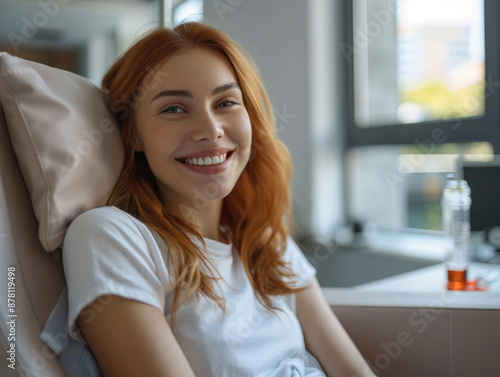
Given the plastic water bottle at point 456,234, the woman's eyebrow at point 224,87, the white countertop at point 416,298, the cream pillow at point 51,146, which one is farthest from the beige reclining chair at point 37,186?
the plastic water bottle at point 456,234

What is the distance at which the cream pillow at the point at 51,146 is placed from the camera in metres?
0.84

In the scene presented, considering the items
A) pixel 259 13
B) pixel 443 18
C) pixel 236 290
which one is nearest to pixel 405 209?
→ pixel 443 18

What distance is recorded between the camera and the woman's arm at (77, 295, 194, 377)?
752mm

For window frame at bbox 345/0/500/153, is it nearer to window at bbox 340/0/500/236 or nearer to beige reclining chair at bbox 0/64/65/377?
window at bbox 340/0/500/236

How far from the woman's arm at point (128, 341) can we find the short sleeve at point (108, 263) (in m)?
0.01

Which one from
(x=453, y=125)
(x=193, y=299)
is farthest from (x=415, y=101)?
(x=193, y=299)

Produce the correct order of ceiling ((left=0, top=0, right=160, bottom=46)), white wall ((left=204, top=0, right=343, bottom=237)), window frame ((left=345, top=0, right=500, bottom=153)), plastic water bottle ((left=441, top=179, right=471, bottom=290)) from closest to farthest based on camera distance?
1. plastic water bottle ((left=441, top=179, right=471, bottom=290))
2. window frame ((left=345, top=0, right=500, bottom=153))
3. ceiling ((left=0, top=0, right=160, bottom=46))
4. white wall ((left=204, top=0, right=343, bottom=237))

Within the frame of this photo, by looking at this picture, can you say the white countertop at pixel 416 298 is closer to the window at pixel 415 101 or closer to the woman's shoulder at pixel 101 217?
the woman's shoulder at pixel 101 217

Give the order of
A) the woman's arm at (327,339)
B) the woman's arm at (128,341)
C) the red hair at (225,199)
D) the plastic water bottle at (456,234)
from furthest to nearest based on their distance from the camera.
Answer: the plastic water bottle at (456,234)
the woman's arm at (327,339)
the red hair at (225,199)
the woman's arm at (128,341)

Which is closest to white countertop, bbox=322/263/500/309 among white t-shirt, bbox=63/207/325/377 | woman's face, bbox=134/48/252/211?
white t-shirt, bbox=63/207/325/377

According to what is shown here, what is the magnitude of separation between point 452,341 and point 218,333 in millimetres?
569

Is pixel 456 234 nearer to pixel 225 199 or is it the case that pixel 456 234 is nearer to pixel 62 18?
pixel 225 199

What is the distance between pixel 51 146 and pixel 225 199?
1.54ft

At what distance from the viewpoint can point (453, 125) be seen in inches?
85.8
